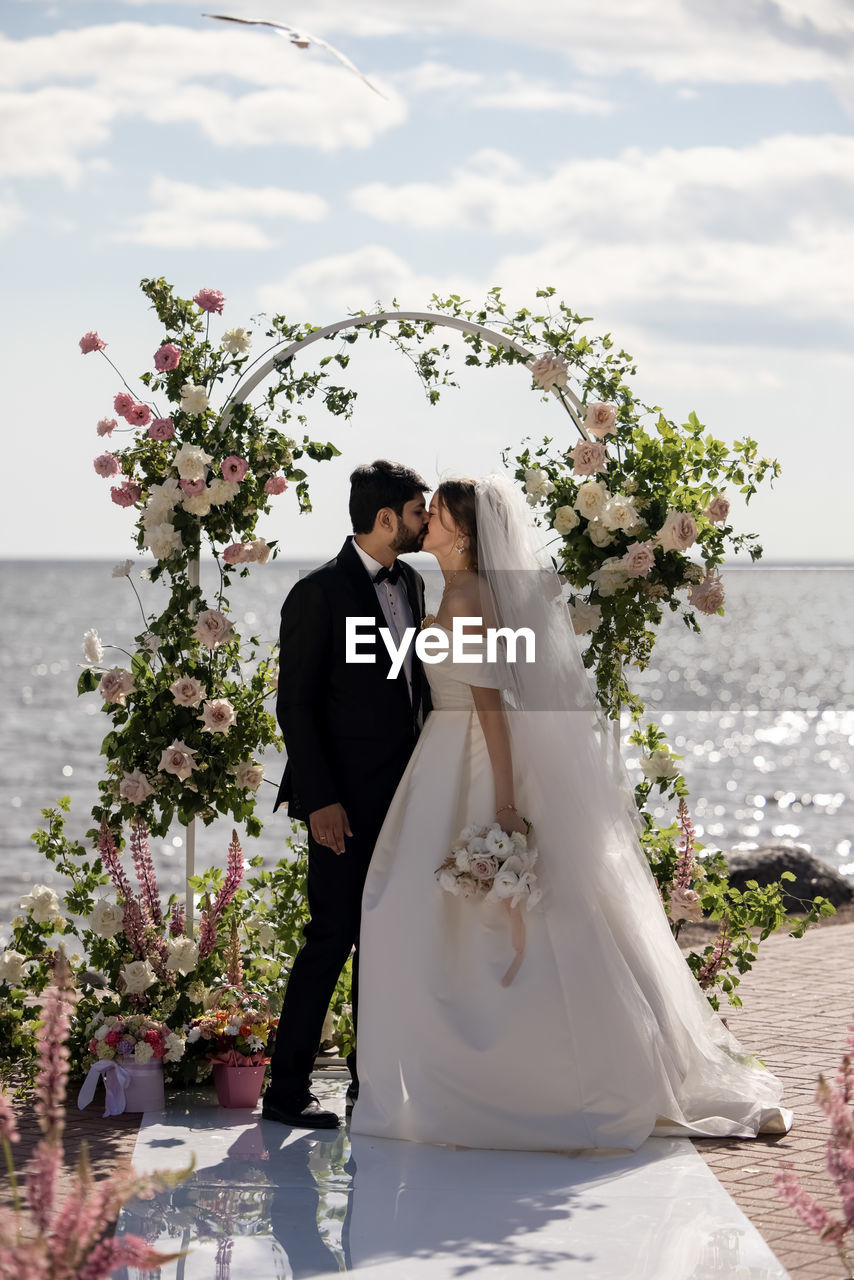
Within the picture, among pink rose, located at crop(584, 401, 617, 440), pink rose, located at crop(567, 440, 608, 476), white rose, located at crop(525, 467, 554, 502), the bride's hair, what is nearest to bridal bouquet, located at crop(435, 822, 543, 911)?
the bride's hair

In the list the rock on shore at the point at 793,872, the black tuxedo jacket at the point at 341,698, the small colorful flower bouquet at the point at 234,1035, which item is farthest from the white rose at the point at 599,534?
the rock on shore at the point at 793,872

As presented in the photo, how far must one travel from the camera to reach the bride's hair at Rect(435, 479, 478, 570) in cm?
505

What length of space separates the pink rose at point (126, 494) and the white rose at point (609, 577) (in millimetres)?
1761

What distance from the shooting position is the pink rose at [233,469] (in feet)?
18.6

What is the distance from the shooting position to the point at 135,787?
5590mm

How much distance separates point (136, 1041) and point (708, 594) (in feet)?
8.52

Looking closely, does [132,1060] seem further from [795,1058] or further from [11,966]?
[795,1058]

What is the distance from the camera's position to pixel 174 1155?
462 centimetres

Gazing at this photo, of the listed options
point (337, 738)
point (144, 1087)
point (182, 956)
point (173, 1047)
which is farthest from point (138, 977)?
point (337, 738)

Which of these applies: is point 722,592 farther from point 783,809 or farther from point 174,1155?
point 783,809

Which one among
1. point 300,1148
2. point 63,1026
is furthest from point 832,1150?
point 300,1148

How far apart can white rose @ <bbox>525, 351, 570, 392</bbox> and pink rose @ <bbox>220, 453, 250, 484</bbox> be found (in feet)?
3.76

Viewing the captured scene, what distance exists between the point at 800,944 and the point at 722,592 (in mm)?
4199

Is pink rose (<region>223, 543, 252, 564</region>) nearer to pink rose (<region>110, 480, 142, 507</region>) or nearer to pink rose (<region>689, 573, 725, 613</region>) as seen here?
pink rose (<region>110, 480, 142, 507</region>)
